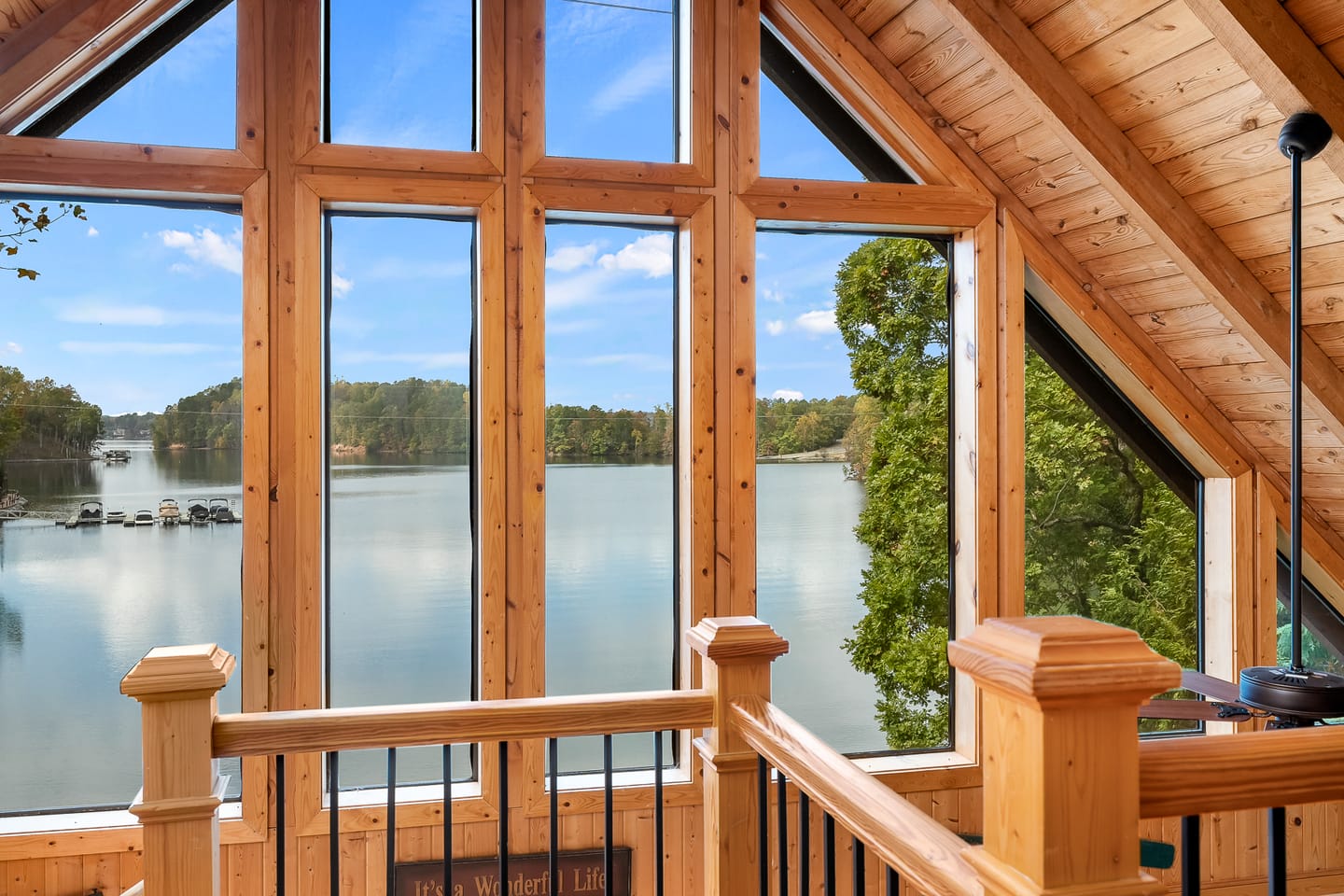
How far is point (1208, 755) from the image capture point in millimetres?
777

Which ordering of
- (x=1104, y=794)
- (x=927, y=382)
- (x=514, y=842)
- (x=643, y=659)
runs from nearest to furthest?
(x=1104, y=794) → (x=514, y=842) → (x=643, y=659) → (x=927, y=382)

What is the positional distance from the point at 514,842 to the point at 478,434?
123 centimetres

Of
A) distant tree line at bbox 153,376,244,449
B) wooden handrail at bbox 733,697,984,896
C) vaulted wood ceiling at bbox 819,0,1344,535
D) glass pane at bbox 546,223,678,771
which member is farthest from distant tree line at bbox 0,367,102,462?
vaulted wood ceiling at bbox 819,0,1344,535

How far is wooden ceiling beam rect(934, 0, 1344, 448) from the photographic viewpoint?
256 cm

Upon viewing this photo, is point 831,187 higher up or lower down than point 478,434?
higher up

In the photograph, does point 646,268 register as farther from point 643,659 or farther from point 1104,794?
point 1104,794

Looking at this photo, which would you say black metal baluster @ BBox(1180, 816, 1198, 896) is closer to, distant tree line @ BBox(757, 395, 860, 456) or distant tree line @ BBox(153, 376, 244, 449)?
distant tree line @ BBox(757, 395, 860, 456)

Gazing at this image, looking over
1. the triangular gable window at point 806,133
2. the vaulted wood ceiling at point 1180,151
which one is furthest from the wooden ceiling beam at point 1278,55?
the triangular gable window at point 806,133

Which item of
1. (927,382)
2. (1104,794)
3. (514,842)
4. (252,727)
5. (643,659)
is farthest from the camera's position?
(927,382)

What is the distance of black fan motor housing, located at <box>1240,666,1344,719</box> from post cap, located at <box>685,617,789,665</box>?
94 cm

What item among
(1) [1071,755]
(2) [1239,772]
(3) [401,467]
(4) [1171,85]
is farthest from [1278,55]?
(3) [401,467]

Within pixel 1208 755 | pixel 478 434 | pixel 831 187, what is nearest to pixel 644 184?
pixel 831 187

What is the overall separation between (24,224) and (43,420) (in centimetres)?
56

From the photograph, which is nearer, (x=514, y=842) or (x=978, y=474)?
(x=514, y=842)
